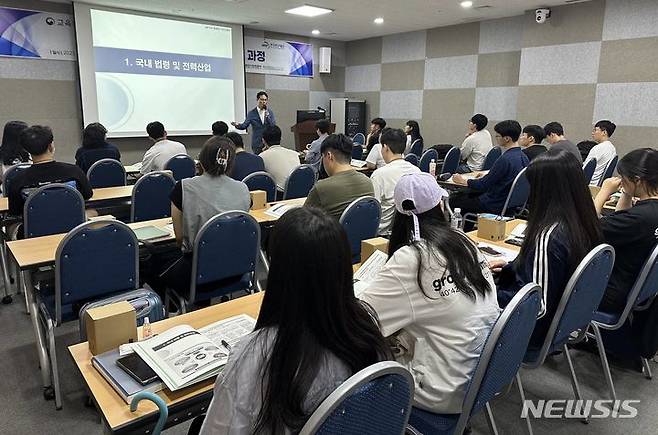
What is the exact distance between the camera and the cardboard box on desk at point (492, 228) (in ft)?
9.18

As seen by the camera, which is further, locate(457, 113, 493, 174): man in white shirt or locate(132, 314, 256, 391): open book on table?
locate(457, 113, 493, 174): man in white shirt

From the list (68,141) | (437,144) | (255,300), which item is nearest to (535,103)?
(437,144)

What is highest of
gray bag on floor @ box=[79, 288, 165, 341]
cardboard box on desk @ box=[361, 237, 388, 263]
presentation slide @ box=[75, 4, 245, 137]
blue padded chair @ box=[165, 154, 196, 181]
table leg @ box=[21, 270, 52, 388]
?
presentation slide @ box=[75, 4, 245, 137]

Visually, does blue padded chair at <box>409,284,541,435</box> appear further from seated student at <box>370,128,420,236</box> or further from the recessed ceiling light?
the recessed ceiling light

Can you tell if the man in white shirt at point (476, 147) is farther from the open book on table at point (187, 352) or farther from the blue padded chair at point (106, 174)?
the open book on table at point (187, 352)

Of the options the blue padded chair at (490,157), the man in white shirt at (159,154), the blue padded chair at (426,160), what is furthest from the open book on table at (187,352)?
the blue padded chair at (490,157)

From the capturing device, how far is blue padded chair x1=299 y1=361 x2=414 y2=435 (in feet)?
2.76

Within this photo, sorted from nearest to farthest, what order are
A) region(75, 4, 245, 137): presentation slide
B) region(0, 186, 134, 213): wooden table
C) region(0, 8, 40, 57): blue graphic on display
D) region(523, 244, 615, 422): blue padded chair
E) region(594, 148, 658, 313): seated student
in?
region(523, 244, 615, 422): blue padded chair < region(594, 148, 658, 313): seated student < region(0, 186, 134, 213): wooden table < region(0, 8, 40, 57): blue graphic on display < region(75, 4, 245, 137): presentation slide

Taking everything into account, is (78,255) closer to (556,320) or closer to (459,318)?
(459,318)

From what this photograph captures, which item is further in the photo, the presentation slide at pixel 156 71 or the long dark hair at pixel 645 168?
the presentation slide at pixel 156 71

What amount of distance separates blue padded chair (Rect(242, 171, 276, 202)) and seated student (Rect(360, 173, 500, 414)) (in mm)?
2760

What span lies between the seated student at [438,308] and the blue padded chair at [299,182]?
2.99 m

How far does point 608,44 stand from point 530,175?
5.87 m

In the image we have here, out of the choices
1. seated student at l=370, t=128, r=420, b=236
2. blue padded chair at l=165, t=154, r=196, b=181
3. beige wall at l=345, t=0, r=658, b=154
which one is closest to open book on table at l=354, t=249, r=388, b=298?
seated student at l=370, t=128, r=420, b=236
